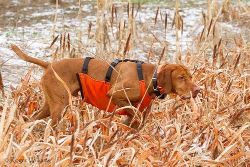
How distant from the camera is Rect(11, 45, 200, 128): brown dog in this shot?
403 centimetres

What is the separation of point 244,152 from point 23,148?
Result: 1.41 metres

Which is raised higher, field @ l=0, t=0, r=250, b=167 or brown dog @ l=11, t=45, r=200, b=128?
brown dog @ l=11, t=45, r=200, b=128

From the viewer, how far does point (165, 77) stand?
13.2 ft

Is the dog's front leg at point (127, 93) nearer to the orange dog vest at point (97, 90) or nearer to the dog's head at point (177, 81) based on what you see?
the orange dog vest at point (97, 90)

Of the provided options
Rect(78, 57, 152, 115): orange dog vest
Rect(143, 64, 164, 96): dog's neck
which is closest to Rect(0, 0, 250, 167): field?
Rect(78, 57, 152, 115): orange dog vest

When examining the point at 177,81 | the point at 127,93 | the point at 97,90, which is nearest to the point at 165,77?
the point at 177,81

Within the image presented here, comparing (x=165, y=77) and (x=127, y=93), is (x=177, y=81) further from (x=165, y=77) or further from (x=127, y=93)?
(x=127, y=93)

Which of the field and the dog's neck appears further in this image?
the dog's neck

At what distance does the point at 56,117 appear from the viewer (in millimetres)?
4133

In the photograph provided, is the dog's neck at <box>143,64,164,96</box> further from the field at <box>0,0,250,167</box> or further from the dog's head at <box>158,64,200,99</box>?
the field at <box>0,0,250,167</box>

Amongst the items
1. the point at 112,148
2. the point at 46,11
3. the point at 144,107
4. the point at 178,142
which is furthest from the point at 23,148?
the point at 46,11

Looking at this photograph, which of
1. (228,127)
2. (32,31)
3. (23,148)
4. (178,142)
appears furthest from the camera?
(32,31)

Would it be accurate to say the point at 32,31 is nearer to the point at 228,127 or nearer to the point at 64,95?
the point at 64,95

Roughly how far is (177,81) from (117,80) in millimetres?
428
